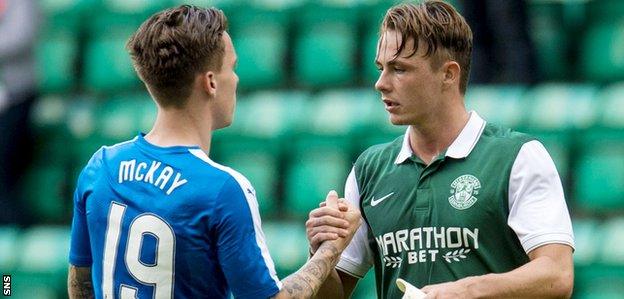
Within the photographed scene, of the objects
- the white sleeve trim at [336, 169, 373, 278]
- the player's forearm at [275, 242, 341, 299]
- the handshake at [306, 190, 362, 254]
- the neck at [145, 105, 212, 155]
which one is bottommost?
the white sleeve trim at [336, 169, 373, 278]

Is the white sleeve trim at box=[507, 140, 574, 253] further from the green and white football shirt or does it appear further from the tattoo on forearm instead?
the tattoo on forearm

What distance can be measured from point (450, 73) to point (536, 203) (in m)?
0.45

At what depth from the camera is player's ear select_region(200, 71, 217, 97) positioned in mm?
3367

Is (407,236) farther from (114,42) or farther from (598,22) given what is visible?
(114,42)

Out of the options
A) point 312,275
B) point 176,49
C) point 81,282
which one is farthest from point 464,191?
point 81,282

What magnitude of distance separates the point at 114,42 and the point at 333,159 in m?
2.05

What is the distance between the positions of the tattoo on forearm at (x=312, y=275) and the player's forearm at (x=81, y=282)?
1.78ft

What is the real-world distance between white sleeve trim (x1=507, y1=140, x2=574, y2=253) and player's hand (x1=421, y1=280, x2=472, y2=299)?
0.70 ft

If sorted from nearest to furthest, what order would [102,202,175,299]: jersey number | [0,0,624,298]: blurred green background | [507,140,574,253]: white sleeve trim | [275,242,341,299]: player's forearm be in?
[102,202,175,299]: jersey number < [275,242,341,299]: player's forearm < [507,140,574,253]: white sleeve trim < [0,0,624,298]: blurred green background

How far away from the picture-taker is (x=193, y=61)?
3.33 m

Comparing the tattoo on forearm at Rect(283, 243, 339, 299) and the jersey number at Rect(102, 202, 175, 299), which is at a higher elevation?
the jersey number at Rect(102, 202, 175, 299)

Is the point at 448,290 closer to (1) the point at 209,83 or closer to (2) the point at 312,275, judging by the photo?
(2) the point at 312,275

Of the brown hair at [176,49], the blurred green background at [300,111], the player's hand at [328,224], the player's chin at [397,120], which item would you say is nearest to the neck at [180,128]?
the brown hair at [176,49]

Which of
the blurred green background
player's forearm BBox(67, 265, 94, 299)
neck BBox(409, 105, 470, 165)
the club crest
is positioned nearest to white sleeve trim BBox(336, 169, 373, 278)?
neck BBox(409, 105, 470, 165)
